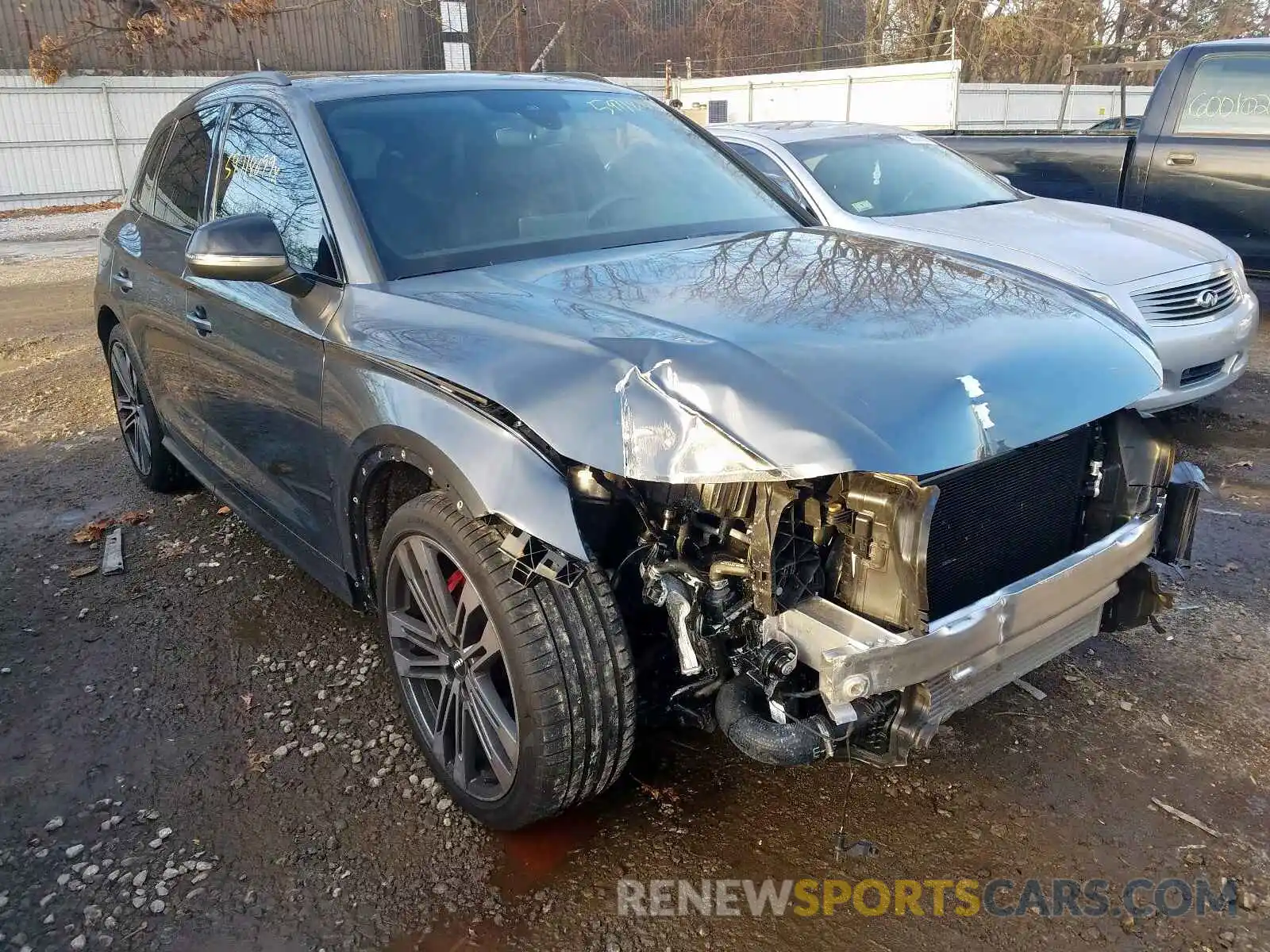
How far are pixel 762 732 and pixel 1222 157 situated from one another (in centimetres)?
721

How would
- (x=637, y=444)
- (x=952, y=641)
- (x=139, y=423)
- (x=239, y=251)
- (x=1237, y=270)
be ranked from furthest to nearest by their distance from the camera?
(x=1237, y=270) → (x=139, y=423) → (x=239, y=251) → (x=952, y=641) → (x=637, y=444)

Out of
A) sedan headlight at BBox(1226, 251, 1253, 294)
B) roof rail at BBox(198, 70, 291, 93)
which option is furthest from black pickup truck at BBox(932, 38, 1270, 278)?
roof rail at BBox(198, 70, 291, 93)

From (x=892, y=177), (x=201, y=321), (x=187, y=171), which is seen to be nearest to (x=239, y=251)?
(x=201, y=321)

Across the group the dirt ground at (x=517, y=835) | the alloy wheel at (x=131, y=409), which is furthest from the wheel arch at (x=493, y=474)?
the alloy wheel at (x=131, y=409)

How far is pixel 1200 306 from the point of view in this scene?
17.8ft

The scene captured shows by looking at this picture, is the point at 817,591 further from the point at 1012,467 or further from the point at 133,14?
the point at 133,14

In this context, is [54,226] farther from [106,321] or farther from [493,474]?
[493,474]

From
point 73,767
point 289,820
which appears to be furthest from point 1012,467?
point 73,767

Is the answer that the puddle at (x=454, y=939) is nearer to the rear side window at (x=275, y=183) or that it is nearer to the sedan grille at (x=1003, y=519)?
the sedan grille at (x=1003, y=519)

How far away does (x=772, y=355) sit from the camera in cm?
217

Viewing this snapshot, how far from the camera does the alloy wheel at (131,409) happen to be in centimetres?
505

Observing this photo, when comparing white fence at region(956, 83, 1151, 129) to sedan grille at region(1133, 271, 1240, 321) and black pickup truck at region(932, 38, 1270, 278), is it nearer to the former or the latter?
black pickup truck at region(932, 38, 1270, 278)

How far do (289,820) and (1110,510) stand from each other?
2465 mm

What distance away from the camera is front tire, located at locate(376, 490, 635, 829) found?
7.66 feet
